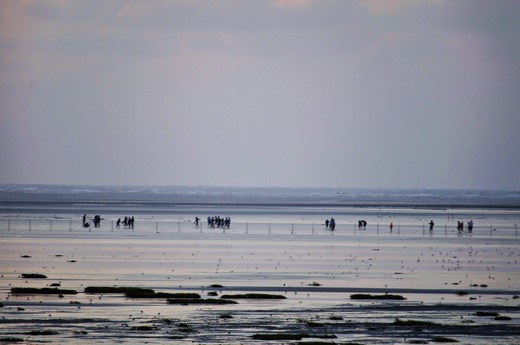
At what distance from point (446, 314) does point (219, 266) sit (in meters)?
21.2

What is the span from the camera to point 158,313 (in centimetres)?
3494

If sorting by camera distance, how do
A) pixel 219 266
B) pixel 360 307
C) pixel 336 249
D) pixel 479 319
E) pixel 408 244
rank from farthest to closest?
1. pixel 408 244
2. pixel 336 249
3. pixel 219 266
4. pixel 360 307
5. pixel 479 319

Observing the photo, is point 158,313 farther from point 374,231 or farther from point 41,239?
point 374,231

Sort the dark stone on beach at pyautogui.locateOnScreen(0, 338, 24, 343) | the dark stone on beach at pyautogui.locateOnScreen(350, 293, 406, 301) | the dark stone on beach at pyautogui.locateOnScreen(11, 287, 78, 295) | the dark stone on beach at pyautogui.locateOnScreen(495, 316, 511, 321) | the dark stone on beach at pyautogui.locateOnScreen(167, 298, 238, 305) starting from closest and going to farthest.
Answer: the dark stone on beach at pyautogui.locateOnScreen(0, 338, 24, 343), the dark stone on beach at pyautogui.locateOnScreen(495, 316, 511, 321), the dark stone on beach at pyautogui.locateOnScreen(167, 298, 238, 305), the dark stone on beach at pyautogui.locateOnScreen(11, 287, 78, 295), the dark stone on beach at pyautogui.locateOnScreen(350, 293, 406, 301)

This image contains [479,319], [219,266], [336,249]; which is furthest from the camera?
[336,249]


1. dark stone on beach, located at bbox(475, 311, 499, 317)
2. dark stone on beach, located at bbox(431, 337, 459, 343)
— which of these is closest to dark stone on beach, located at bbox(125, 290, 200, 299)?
dark stone on beach, located at bbox(475, 311, 499, 317)

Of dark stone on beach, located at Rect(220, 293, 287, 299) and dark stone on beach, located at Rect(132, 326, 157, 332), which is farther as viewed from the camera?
dark stone on beach, located at Rect(220, 293, 287, 299)

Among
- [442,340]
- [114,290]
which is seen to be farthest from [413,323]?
[114,290]

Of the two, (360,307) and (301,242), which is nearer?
(360,307)

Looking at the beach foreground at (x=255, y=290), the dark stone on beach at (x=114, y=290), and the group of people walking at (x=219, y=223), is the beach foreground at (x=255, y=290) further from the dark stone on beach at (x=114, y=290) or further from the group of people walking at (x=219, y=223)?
the group of people walking at (x=219, y=223)

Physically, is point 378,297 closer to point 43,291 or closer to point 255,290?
point 255,290

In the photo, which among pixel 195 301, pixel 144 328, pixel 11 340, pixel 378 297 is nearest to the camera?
pixel 11 340

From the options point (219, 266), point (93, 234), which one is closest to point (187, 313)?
point (219, 266)

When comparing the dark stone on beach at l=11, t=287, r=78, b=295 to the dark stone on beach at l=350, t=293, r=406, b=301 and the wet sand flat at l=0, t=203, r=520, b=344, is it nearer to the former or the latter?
the wet sand flat at l=0, t=203, r=520, b=344
